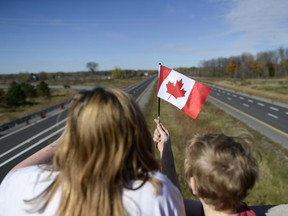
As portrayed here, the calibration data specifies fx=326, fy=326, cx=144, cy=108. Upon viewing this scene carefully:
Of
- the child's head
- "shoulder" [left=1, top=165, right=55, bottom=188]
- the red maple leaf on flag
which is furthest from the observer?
the red maple leaf on flag

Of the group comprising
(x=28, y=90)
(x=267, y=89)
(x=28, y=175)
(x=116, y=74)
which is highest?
(x=28, y=175)

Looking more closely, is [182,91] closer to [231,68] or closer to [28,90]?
[28,90]

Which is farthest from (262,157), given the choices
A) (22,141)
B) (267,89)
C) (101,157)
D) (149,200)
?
(267,89)

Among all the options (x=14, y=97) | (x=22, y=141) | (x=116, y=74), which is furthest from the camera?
(x=116, y=74)

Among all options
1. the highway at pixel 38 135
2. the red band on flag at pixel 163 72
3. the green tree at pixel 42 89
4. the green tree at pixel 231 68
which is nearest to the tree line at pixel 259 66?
the green tree at pixel 231 68

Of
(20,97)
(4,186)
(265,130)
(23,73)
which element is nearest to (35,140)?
(265,130)

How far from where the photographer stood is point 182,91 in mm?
3553

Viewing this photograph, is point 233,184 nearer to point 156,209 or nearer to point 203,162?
point 203,162

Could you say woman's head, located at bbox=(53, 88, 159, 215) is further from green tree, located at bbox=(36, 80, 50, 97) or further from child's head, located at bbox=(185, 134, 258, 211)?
green tree, located at bbox=(36, 80, 50, 97)

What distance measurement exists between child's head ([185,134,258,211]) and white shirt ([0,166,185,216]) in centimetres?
33

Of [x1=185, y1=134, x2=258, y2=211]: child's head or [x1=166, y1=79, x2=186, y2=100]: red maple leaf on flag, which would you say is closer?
[x1=185, y1=134, x2=258, y2=211]: child's head

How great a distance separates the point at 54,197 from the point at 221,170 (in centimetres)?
88

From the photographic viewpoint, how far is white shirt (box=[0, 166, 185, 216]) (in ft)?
4.65

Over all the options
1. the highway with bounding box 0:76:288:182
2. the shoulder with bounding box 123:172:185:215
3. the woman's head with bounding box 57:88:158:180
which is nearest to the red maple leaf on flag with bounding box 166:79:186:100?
the woman's head with bounding box 57:88:158:180
